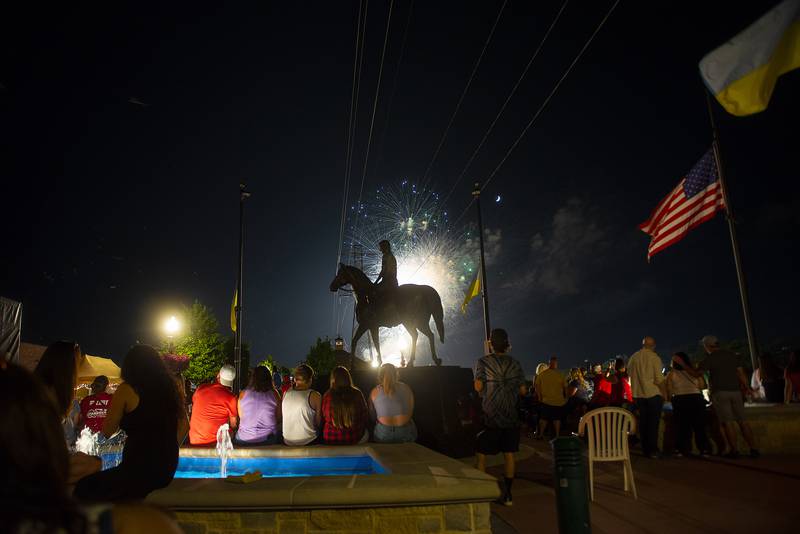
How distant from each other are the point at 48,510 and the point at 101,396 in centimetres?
767

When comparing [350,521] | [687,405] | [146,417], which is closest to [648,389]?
[687,405]

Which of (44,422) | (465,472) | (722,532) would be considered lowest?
→ (722,532)

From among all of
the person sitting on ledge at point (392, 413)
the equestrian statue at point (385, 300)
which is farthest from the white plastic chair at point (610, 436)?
the equestrian statue at point (385, 300)

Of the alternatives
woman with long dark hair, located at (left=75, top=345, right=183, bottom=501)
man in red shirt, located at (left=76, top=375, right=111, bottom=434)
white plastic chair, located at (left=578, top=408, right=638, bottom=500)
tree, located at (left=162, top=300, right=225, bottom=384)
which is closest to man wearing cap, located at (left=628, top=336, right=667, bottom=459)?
white plastic chair, located at (left=578, top=408, right=638, bottom=500)

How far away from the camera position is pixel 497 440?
680 cm

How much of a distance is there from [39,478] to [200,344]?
59.0 m

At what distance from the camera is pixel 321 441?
326 inches

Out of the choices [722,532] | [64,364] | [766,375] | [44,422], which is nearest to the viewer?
[44,422]

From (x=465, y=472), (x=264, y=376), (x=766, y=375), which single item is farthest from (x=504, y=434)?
(x=766, y=375)

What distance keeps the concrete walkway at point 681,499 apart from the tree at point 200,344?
52039 millimetres

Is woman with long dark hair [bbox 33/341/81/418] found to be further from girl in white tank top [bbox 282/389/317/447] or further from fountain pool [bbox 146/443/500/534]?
girl in white tank top [bbox 282/389/317/447]

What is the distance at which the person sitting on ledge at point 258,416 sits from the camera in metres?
8.02

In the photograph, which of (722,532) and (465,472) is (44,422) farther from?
(722,532)

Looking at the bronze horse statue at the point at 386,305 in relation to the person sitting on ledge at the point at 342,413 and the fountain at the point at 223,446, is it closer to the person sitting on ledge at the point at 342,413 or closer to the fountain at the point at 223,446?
the person sitting on ledge at the point at 342,413
